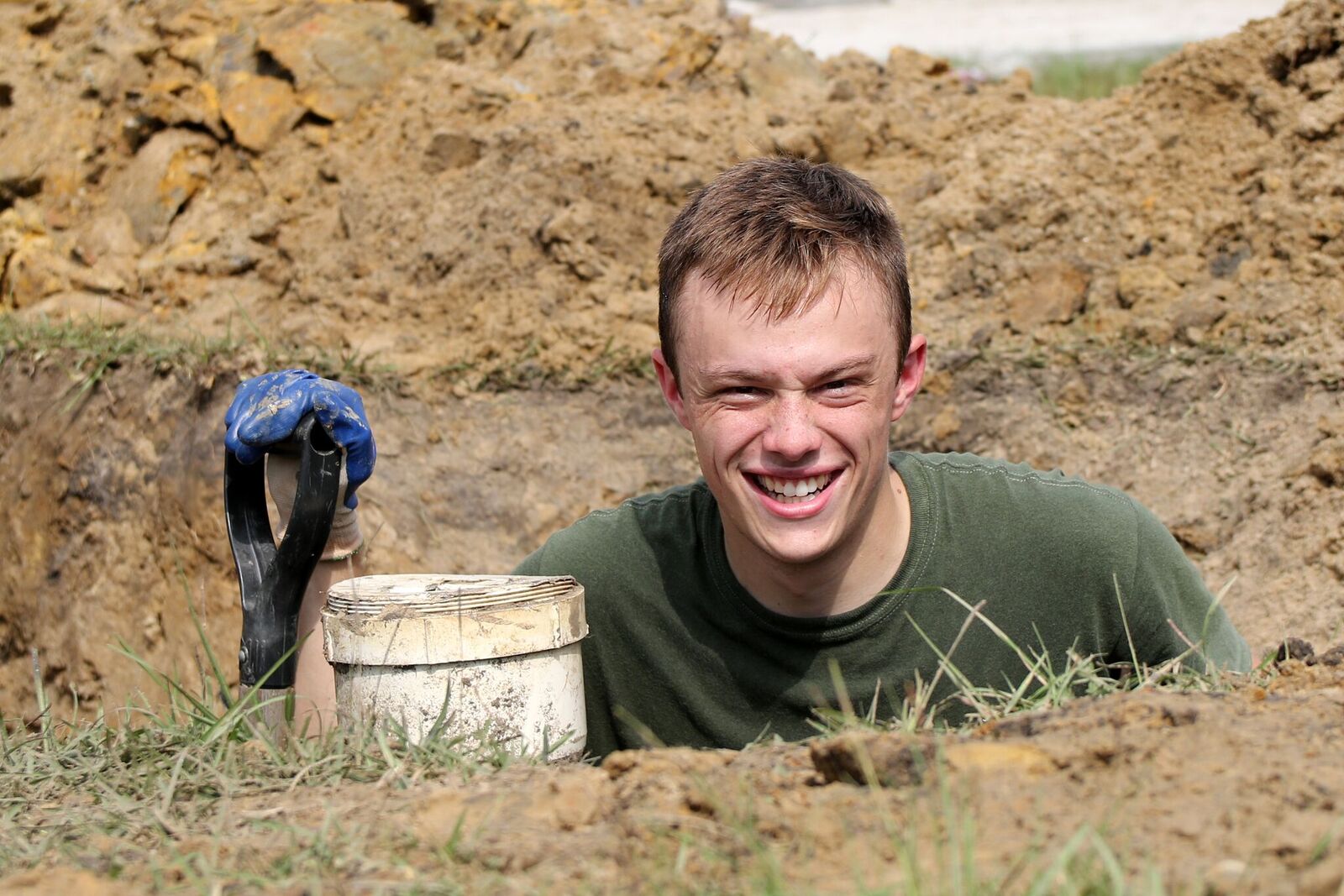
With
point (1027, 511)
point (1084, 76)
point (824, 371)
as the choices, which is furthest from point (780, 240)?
point (1084, 76)

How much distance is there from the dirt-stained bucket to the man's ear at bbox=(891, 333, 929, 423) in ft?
2.94

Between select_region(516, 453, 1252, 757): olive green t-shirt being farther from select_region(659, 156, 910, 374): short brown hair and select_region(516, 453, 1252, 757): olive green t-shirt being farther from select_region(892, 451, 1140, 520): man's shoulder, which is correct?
select_region(659, 156, 910, 374): short brown hair

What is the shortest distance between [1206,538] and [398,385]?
9.76 ft

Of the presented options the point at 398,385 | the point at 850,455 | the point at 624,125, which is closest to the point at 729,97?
the point at 624,125

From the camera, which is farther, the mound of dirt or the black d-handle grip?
the mound of dirt

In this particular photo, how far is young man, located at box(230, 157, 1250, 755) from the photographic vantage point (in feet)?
8.45

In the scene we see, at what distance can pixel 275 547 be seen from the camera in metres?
2.81

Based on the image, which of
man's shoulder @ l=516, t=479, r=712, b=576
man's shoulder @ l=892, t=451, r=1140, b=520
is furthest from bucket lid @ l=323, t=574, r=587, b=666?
man's shoulder @ l=892, t=451, r=1140, b=520

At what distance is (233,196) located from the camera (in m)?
5.93

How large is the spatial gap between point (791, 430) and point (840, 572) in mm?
415

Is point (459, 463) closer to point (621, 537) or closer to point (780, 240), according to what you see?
point (621, 537)

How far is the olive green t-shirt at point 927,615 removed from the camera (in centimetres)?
281

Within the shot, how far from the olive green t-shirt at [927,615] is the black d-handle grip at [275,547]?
691 millimetres

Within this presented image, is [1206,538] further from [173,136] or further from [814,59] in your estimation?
[173,136]
